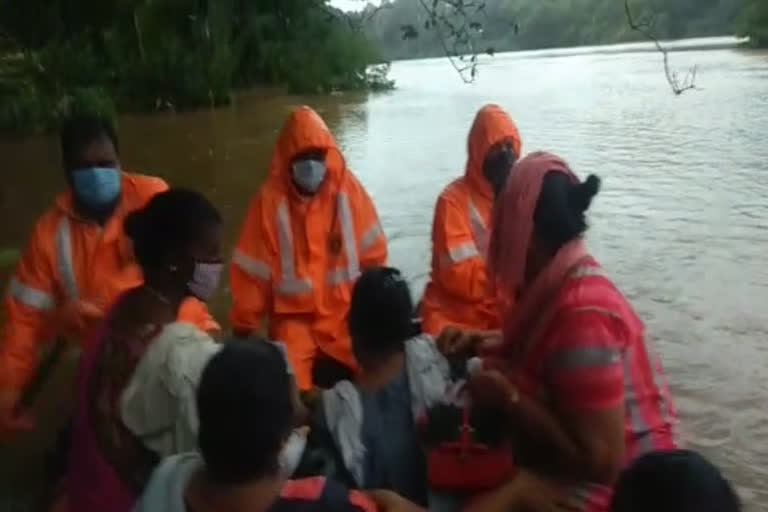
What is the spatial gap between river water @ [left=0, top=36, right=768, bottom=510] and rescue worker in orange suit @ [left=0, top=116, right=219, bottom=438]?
1284 millimetres

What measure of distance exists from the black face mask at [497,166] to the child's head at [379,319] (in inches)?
85.2

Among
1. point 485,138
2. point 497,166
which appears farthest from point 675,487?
point 485,138

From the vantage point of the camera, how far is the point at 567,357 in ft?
8.80

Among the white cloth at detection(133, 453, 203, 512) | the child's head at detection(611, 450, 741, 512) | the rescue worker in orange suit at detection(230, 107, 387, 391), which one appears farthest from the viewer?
the rescue worker in orange suit at detection(230, 107, 387, 391)

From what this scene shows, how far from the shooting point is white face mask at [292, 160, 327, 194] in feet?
16.1

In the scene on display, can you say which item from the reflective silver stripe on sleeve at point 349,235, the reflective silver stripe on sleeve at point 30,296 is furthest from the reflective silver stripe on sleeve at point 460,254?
the reflective silver stripe on sleeve at point 30,296

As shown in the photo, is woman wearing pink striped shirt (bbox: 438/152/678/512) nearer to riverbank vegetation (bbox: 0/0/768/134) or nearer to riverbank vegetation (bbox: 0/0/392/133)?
riverbank vegetation (bbox: 0/0/768/134)

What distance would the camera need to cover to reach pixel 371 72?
34375 mm

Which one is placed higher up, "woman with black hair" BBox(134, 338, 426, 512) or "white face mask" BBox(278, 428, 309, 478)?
"woman with black hair" BBox(134, 338, 426, 512)

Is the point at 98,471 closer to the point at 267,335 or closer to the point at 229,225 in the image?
the point at 267,335

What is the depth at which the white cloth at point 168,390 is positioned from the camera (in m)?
2.73

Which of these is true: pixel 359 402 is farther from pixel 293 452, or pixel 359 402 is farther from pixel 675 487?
pixel 675 487

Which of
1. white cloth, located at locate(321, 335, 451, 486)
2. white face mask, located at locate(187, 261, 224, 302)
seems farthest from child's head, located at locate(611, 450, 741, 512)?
white face mask, located at locate(187, 261, 224, 302)

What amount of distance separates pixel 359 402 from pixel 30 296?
67.2 inches
